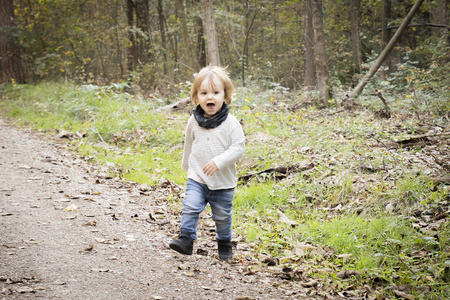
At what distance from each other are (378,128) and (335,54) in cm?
Result: 1661

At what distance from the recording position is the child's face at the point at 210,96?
3.27 meters

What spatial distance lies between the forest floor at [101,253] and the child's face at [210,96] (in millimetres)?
1480

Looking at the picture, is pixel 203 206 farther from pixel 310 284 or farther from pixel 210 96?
pixel 310 284

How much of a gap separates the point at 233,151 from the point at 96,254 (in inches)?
61.2

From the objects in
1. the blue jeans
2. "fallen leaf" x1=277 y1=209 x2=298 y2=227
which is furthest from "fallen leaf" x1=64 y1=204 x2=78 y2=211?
"fallen leaf" x1=277 y1=209 x2=298 y2=227

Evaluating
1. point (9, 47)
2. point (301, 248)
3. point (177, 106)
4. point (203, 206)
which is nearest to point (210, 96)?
point (203, 206)

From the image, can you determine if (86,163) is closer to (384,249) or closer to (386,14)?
(384,249)

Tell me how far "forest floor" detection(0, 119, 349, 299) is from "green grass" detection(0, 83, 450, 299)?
24.7 inches

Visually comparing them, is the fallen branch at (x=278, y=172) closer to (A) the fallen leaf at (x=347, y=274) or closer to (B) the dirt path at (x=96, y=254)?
(B) the dirt path at (x=96, y=254)

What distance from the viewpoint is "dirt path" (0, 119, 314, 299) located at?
2.64 m

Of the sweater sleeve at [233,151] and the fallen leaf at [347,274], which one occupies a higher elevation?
the sweater sleeve at [233,151]

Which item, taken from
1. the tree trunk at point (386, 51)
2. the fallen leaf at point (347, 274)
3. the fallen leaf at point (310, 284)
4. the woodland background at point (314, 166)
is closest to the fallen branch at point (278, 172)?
the woodland background at point (314, 166)

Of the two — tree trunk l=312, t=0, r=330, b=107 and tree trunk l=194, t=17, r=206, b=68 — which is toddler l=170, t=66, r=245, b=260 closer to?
tree trunk l=312, t=0, r=330, b=107

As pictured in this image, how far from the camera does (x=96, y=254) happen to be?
3219mm
